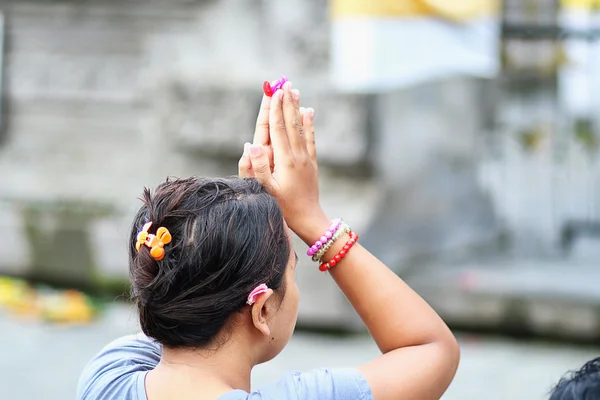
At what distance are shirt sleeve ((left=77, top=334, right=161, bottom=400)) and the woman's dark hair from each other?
0.32 ft

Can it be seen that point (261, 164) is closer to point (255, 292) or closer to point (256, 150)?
point (256, 150)

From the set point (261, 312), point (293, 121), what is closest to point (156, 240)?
point (261, 312)

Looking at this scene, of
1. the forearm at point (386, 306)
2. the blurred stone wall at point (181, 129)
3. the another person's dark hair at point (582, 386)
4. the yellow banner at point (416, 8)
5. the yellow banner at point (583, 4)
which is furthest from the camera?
the yellow banner at point (583, 4)

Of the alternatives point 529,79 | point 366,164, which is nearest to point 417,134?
point 366,164

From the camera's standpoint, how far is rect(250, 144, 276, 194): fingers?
161 centimetres

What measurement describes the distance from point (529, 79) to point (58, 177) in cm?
310

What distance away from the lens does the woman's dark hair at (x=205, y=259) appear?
1473 mm

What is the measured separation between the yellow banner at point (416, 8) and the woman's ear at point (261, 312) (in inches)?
145

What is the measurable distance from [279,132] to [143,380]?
1.58ft

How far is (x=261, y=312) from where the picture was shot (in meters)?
1.53

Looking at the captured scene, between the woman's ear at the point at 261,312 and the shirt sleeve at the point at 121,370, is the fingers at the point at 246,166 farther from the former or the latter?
the shirt sleeve at the point at 121,370

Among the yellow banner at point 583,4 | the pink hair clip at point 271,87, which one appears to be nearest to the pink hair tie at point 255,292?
the pink hair clip at point 271,87

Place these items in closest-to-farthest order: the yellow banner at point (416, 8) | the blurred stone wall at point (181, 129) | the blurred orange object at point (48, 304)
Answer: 1. the yellow banner at point (416, 8)
2. the blurred stone wall at point (181, 129)
3. the blurred orange object at point (48, 304)

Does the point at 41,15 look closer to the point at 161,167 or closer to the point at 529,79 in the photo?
the point at 161,167
